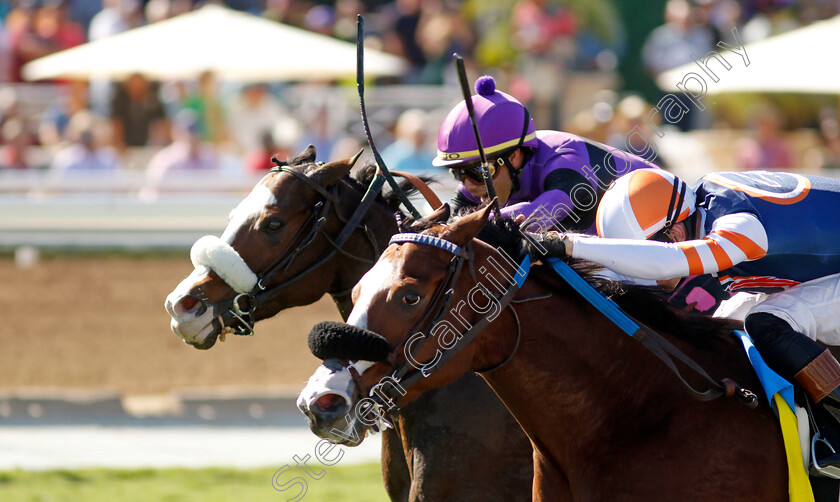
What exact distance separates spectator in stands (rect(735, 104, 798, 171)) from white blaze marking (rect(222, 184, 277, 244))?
332 inches

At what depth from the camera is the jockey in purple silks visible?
4285 mm

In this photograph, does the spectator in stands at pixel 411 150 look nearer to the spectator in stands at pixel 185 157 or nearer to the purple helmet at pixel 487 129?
the spectator in stands at pixel 185 157

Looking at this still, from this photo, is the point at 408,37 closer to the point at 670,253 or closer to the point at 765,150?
the point at 765,150

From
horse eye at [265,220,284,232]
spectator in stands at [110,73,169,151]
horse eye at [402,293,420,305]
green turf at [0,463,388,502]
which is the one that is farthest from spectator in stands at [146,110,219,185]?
horse eye at [402,293,420,305]

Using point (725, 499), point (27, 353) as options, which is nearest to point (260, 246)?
point (725, 499)

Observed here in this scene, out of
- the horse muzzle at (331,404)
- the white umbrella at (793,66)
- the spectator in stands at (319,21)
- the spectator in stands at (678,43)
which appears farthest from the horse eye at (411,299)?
the spectator in stands at (319,21)

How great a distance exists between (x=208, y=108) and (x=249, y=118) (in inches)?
19.5

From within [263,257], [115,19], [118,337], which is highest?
[263,257]

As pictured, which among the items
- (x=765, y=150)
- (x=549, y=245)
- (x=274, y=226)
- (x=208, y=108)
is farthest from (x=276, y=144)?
(x=549, y=245)

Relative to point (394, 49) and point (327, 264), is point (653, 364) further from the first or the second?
point (394, 49)

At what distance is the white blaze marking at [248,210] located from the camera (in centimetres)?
466

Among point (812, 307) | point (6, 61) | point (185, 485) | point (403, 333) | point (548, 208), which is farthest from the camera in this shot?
point (6, 61)

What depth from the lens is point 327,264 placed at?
4.81 meters

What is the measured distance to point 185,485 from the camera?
6.95m
